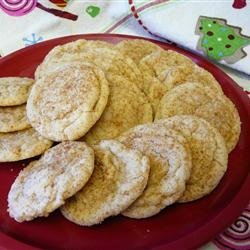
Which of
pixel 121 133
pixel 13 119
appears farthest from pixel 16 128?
pixel 121 133

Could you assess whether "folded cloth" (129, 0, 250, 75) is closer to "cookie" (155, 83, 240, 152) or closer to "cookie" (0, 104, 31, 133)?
"cookie" (155, 83, 240, 152)

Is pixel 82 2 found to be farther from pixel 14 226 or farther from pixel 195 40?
pixel 14 226

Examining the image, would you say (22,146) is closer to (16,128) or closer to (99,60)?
(16,128)

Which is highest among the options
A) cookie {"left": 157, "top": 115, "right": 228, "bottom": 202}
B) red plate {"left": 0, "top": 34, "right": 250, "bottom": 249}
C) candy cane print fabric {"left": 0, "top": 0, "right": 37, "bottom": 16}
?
candy cane print fabric {"left": 0, "top": 0, "right": 37, "bottom": 16}

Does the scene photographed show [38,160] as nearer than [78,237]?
No

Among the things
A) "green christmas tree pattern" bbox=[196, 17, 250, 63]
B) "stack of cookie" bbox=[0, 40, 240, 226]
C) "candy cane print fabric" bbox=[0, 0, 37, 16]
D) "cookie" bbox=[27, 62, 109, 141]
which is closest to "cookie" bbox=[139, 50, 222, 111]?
"stack of cookie" bbox=[0, 40, 240, 226]

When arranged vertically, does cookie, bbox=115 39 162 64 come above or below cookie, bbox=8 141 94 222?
above

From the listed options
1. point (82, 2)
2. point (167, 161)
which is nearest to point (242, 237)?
point (167, 161)
